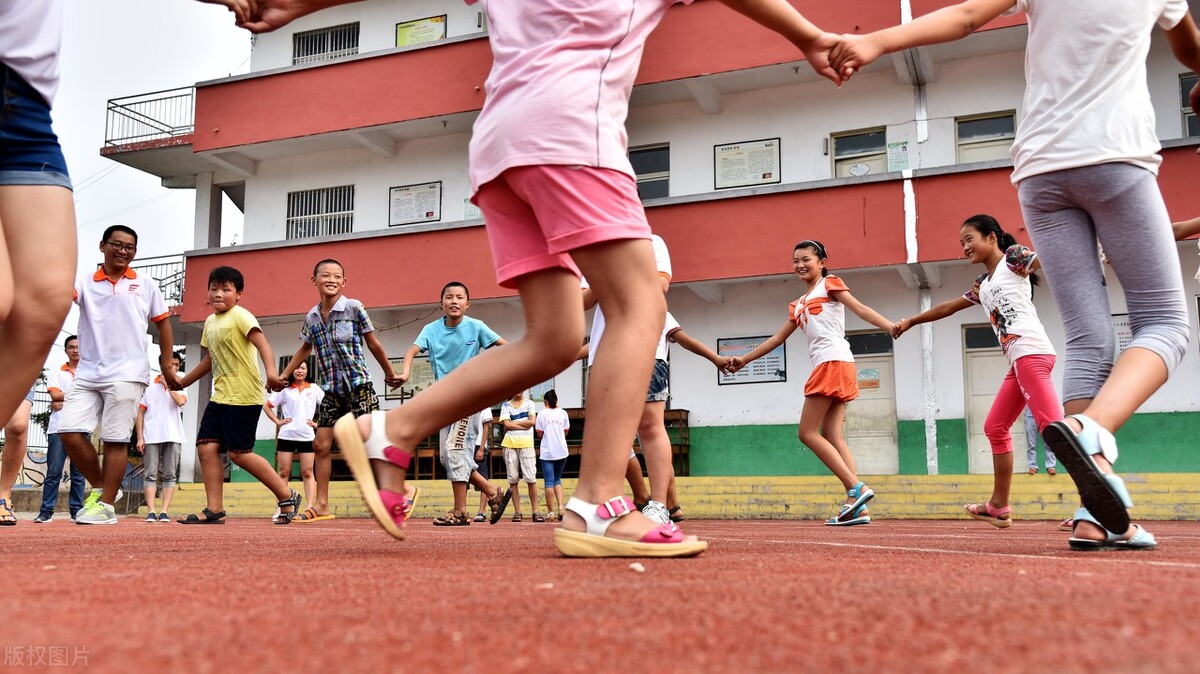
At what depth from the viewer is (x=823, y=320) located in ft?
24.8

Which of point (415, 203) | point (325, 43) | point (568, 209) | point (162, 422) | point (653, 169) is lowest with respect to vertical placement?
point (162, 422)

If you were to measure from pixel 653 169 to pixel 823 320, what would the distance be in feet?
37.0

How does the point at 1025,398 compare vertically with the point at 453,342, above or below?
below

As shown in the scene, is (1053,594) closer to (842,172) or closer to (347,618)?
(347,618)

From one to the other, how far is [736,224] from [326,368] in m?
9.33

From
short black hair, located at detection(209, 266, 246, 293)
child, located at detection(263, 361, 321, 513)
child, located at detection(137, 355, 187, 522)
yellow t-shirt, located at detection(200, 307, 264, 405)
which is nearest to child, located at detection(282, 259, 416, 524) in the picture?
yellow t-shirt, located at detection(200, 307, 264, 405)

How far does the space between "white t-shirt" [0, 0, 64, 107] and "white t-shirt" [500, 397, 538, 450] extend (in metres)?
8.49

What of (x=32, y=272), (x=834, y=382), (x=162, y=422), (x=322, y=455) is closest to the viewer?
(x=32, y=272)

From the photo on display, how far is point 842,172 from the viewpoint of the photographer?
1694 centimetres

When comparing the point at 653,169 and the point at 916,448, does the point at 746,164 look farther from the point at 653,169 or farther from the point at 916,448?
the point at 916,448

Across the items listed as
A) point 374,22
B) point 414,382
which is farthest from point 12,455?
point 374,22

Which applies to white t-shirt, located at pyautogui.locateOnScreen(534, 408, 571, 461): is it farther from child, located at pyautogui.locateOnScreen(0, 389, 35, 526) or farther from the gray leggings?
the gray leggings

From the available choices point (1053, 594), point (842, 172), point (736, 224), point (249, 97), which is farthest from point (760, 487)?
point (249, 97)

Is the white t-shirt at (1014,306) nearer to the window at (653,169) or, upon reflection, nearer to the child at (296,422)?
the child at (296,422)
